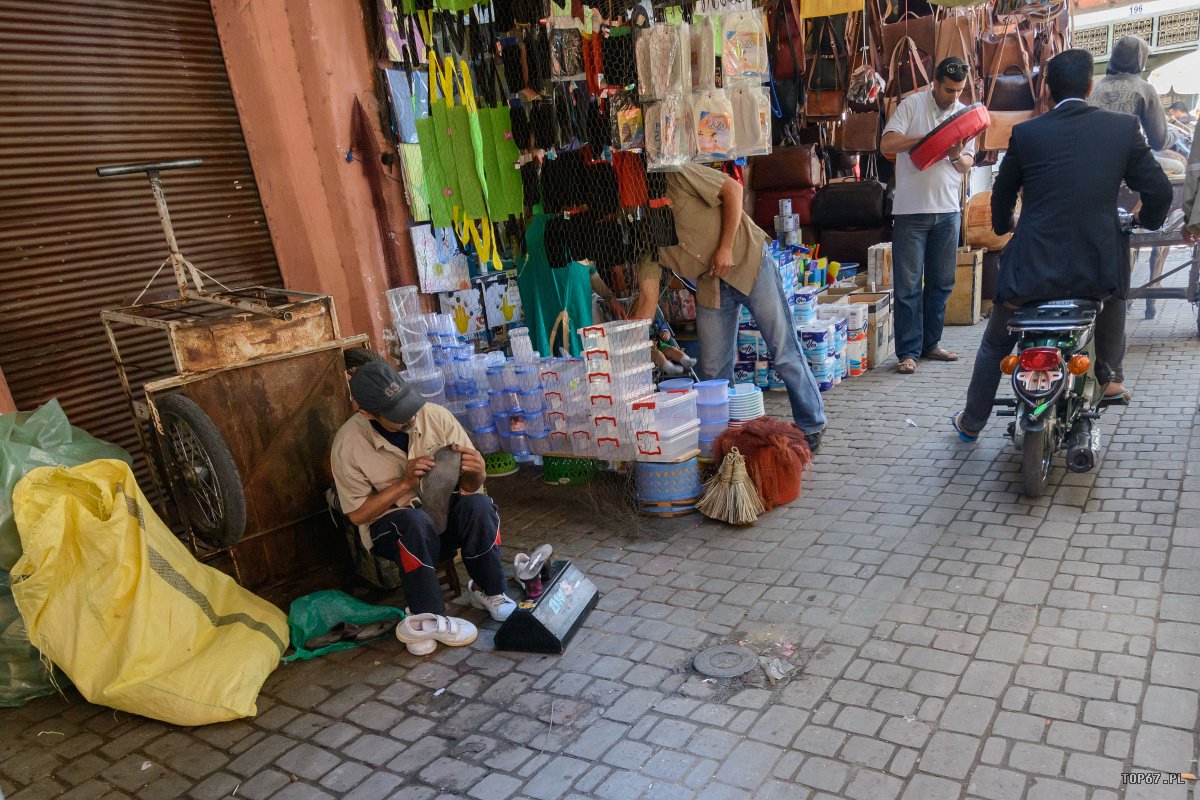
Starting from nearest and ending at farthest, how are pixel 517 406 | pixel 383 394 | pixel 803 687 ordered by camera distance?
pixel 803 687, pixel 383 394, pixel 517 406

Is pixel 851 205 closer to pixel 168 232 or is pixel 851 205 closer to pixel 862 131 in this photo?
pixel 862 131

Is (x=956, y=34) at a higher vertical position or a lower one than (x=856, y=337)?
higher

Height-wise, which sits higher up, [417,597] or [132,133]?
[132,133]

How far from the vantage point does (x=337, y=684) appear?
3381mm

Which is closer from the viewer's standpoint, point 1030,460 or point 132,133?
point 1030,460

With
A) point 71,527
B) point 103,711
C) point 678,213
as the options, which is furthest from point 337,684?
point 678,213

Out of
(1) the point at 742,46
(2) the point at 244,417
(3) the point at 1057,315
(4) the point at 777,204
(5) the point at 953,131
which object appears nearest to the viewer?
(2) the point at 244,417

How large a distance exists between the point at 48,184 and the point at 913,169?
6.11 metres

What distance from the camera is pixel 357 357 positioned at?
4.25m

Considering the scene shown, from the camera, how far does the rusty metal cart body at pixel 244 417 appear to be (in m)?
3.67

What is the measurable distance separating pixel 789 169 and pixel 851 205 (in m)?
0.82

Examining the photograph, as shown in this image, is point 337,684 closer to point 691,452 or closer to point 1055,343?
point 691,452

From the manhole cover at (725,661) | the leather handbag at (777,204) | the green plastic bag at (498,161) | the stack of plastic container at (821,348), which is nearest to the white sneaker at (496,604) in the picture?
the manhole cover at (725,661)

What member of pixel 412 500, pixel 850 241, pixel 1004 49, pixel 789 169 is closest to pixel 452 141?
pixel 412 500
